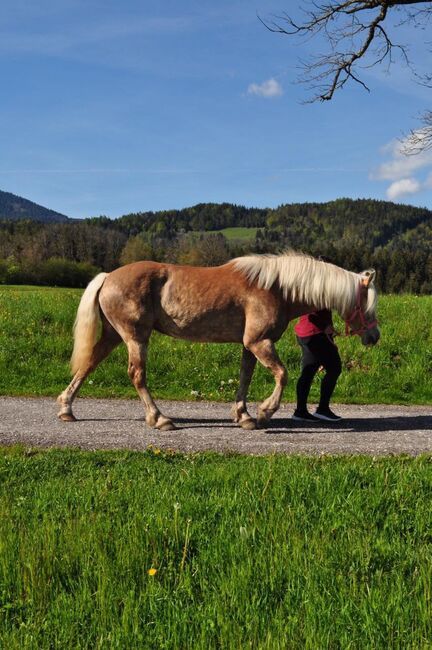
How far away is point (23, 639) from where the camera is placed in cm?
291

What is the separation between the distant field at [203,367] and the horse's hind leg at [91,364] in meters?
2.23

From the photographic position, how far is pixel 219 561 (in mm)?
3557

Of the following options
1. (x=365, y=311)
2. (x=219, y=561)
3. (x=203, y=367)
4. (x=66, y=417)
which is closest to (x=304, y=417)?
(x=365, y=311)

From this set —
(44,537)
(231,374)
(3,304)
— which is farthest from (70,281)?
(44,537)

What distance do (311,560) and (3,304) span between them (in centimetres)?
1572

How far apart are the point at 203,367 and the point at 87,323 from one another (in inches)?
167

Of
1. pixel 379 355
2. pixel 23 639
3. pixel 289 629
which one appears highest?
pixel 379 355

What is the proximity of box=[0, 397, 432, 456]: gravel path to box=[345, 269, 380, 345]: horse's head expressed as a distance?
1.40 metres

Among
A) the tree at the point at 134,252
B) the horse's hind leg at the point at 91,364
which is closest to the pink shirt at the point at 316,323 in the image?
the horse's hind leg at the point at 91,364

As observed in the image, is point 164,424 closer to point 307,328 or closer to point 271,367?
point 271,367

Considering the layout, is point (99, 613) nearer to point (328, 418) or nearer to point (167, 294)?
point (167, 294)

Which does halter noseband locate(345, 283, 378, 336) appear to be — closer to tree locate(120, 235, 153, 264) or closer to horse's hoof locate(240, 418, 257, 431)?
horse's hoof locate(240, 418, 257, 431)

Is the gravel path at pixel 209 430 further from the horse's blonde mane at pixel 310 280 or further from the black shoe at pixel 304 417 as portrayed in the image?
the horse's blonde mane at pixel 310 280

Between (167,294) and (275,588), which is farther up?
(167,294)
